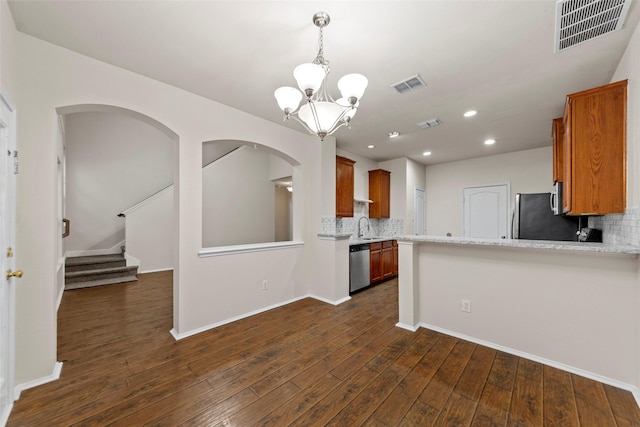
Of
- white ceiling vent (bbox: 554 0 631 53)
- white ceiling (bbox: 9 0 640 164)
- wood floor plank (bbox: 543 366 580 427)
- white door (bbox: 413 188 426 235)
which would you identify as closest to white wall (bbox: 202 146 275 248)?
white ceiling (bbox: 9 0 640 164)

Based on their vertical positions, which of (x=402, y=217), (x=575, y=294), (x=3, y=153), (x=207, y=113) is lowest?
(x=575, y=294)

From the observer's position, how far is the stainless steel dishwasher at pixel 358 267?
4.28 meters

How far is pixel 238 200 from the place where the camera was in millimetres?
6516

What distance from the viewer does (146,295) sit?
4172 mm

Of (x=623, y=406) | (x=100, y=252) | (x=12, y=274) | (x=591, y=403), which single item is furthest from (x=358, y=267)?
(x=100, y=252)

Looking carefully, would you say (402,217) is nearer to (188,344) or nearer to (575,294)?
(575,294)

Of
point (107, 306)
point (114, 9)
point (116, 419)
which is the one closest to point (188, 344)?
point (116, 419)

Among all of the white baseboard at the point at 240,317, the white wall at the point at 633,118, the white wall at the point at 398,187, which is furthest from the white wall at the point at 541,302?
the white wall at the point at 398,187

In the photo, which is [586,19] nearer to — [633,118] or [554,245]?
[633,118]

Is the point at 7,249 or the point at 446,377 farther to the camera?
the point at 446,377

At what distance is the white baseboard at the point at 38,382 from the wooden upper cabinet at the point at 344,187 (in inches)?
143

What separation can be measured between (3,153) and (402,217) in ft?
18.5

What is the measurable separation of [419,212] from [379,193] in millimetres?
1357

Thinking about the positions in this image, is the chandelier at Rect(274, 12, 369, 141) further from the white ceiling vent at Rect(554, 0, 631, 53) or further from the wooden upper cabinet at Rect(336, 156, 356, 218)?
the wooden upper cabinet at Rect(336, 156, 356, 218)
